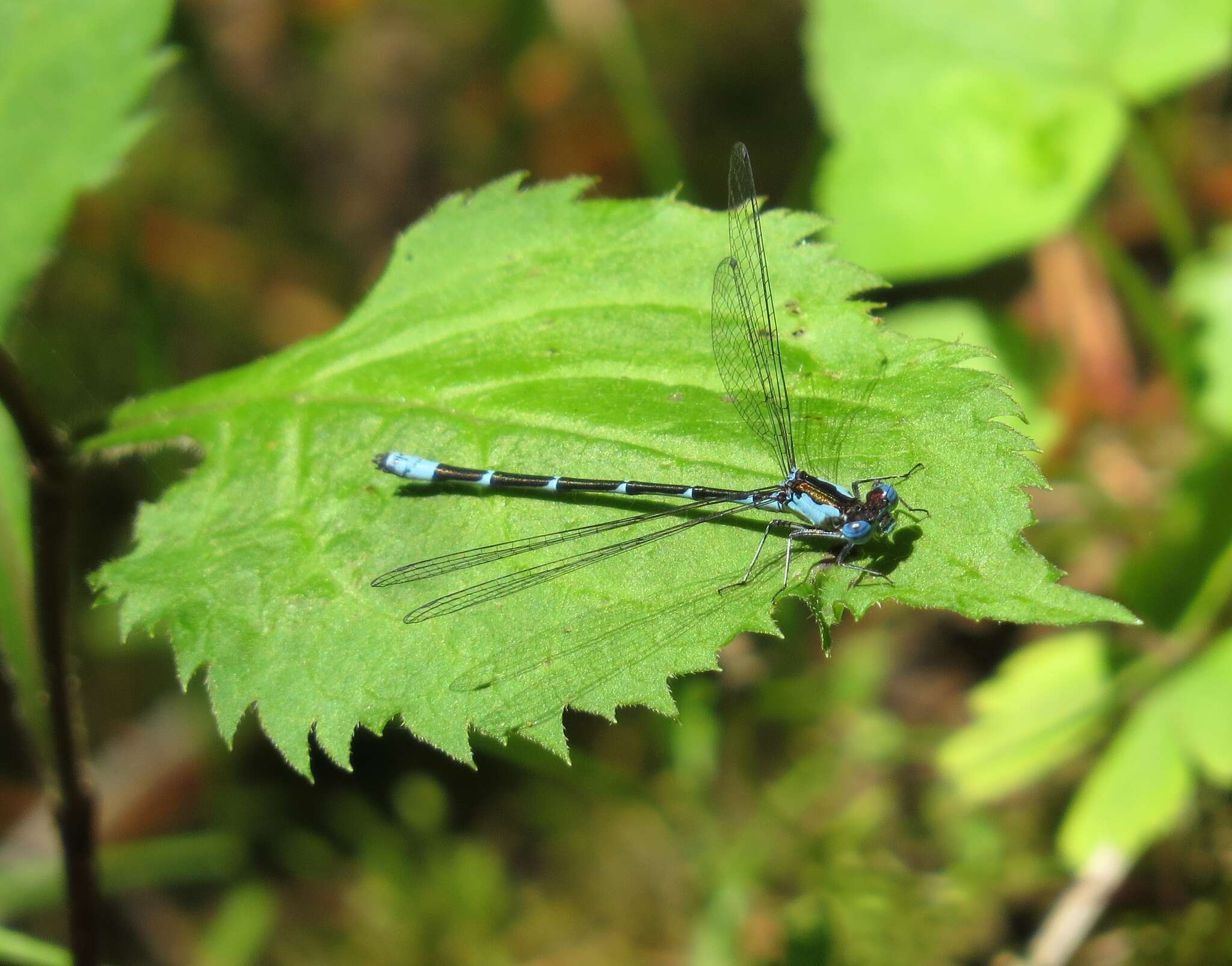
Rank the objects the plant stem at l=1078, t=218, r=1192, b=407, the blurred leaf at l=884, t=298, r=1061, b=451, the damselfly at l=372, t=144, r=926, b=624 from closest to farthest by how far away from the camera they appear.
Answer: the damselfly at l=372, t=144, r=926, b=624
the plant stem at l=1078, t=218, r=1192, b=407
the blurred leaf at l=884, t=298, r=1061, b=451

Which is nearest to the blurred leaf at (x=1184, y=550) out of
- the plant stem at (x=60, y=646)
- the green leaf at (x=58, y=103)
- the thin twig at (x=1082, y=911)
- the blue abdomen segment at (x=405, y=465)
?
the thin twig at (x=1082, y=911)

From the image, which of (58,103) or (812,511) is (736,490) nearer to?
(812,511)

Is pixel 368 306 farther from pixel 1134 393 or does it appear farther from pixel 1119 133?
pixel 1134 393

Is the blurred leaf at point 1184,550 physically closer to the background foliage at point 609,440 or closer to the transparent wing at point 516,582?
the background foliage at point 609,440

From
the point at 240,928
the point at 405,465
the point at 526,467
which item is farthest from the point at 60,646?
the point at 240,928

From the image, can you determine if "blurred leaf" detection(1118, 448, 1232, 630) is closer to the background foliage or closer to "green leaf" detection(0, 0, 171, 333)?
the background foliage

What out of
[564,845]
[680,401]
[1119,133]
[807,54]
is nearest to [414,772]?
[564,845]

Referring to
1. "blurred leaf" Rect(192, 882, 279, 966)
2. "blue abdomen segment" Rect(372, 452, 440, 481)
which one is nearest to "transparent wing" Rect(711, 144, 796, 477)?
"blue abdomen segment" Rect(372, 452, 440, 481)
